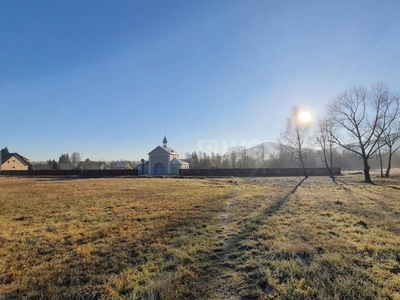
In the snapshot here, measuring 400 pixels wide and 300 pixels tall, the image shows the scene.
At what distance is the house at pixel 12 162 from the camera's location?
2443 inches

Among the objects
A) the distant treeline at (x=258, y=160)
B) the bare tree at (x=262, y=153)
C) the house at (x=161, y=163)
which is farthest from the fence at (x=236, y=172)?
the bare tree at (x=262, y=153)

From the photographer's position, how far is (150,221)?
7.92 metres

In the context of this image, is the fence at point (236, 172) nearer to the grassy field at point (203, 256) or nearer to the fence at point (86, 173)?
the fence at point (86, 173)

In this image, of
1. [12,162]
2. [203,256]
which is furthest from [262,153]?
[203,256]

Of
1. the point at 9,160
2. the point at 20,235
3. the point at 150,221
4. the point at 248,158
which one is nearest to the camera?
the point at 20,235

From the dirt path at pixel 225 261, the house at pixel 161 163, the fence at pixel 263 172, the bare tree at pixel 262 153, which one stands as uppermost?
the bare tree at pixel 262 153

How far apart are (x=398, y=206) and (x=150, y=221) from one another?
33.9 ft

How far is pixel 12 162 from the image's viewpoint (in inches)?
2504

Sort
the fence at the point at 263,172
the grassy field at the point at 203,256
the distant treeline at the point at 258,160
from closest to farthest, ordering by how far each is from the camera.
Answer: the grassy field at the point at 203,256
the fence at the point at 263,172
the distant treeline at the point at 258,160

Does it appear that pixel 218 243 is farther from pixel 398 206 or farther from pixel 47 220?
pixel 398 206

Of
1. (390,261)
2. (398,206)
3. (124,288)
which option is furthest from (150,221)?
(398,206)

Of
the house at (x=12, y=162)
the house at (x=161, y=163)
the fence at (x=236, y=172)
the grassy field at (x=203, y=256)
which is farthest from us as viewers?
the house at (x=12, y=162)

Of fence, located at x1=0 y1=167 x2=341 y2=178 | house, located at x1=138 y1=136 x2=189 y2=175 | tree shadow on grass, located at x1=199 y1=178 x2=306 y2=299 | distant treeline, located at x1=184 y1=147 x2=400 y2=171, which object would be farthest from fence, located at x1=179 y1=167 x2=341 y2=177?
tree shadow on grass, located at x1=199 y1=178 x2=306 y2=299

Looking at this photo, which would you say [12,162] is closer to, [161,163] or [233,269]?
[161,163]
